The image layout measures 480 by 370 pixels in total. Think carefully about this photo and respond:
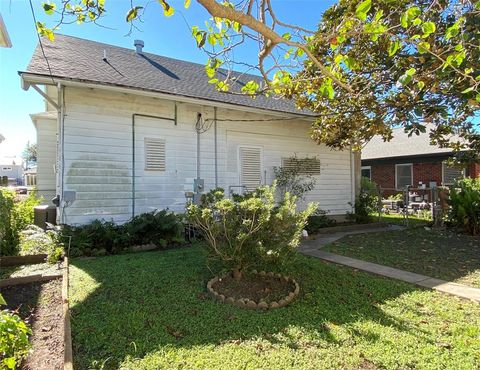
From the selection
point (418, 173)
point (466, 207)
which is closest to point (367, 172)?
point (418, 173)

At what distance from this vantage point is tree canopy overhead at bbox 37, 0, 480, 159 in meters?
3.28

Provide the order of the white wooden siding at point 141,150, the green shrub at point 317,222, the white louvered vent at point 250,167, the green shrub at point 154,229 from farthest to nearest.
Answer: the white louvered vent at point 250,167, the green shrub at point 317,222, the white wooden siding at point 141,150, the green shrub at point 154,229

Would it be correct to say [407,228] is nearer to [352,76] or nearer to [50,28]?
[352,76]

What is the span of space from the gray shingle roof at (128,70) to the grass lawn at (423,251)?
14.2ft

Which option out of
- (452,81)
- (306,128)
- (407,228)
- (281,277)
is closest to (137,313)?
(281,277)

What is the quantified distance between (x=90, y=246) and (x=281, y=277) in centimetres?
406

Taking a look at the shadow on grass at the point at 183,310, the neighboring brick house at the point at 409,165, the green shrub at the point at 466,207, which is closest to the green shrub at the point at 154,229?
the shadow on grass at the point at 183,310

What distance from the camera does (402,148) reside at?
2012 centimetres

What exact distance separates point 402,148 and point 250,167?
47.1 ft

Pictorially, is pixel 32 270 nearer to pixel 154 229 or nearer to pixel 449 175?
pixel 154 229

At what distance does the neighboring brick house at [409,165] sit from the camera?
17906mm

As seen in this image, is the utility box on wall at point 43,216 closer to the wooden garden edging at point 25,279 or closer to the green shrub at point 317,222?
the wooden garden edging at point 25,279

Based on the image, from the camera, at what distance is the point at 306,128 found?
10789 mm

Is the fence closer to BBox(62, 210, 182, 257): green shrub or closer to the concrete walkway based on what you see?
the concrete walkway
